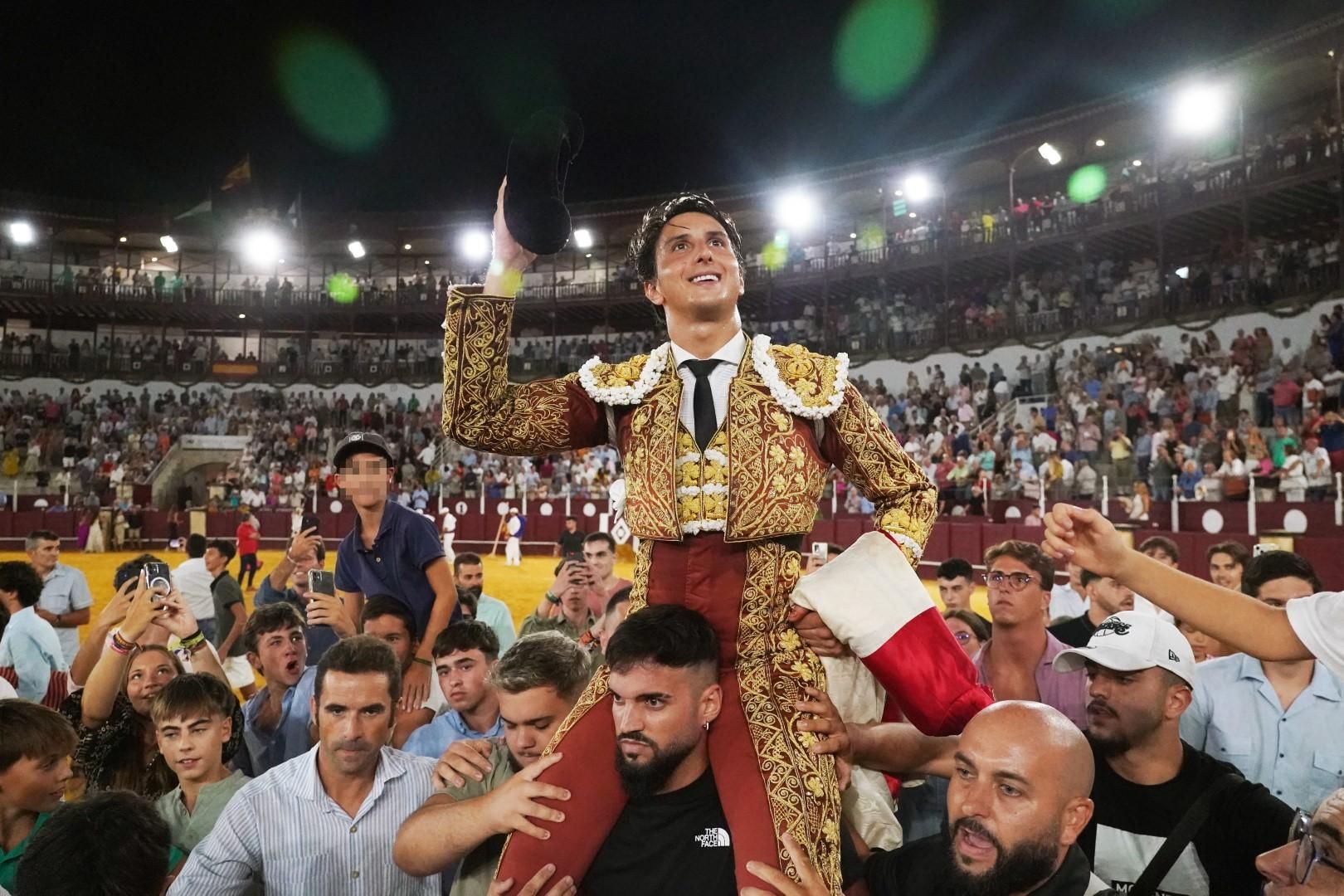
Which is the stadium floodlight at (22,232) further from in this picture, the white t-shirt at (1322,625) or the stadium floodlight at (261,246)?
the white t-shirt at (1322,625)

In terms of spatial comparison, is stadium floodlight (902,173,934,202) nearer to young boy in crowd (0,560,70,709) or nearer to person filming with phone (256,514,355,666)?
person filming with phone (256,514,355,666)

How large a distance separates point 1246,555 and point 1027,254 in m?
17.7

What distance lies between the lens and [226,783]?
2775mm

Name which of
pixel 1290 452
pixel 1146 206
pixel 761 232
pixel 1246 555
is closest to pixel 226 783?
pixel 1246 555

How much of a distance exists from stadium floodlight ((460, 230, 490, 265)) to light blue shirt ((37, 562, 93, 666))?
80.6 ft

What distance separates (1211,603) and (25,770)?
304 cm

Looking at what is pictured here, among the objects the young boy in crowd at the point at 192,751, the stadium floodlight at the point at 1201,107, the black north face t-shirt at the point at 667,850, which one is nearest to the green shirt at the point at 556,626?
the young boy in crowd at the point at 192,751

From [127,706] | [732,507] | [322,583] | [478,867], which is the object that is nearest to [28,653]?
[127,706]

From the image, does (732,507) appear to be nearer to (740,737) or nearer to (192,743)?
(740,737)

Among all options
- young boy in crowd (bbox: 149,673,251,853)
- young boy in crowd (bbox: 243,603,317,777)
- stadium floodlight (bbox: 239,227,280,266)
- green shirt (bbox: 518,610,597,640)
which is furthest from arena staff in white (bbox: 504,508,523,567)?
stadium floodlight (bbox: 239,227,280,266)

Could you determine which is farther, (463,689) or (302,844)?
(463,689)

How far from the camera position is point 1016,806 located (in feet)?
6.10

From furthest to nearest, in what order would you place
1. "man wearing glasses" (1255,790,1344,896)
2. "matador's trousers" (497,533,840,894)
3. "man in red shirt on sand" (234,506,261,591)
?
"man in red shirt on sand" (234,506,261,591) → "matador's trousers" (497,533,840,894) → "man wearing glasses" (1255,790,1344,896)

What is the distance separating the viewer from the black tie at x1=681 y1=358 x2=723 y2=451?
2100 mm
